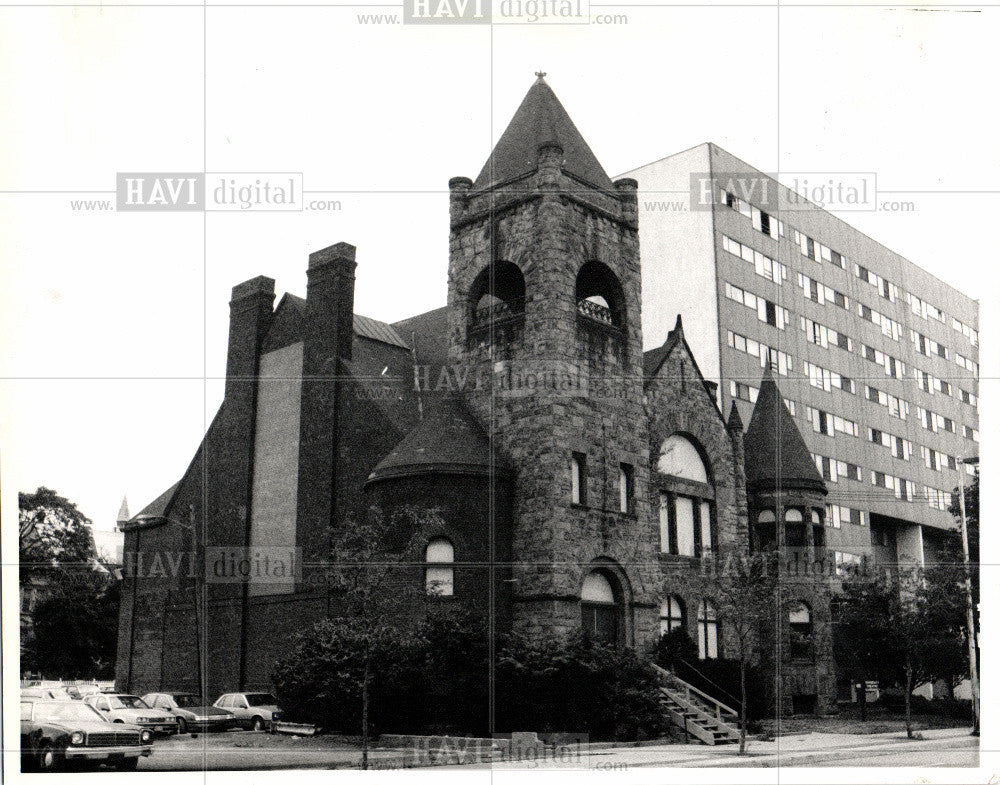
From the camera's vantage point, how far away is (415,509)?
2853 centimetres

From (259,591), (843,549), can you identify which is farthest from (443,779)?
(843,549)

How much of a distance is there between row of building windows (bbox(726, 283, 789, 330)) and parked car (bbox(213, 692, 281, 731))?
27.9m

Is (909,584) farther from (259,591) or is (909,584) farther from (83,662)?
(83,662)

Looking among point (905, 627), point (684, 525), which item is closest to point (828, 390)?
point (905, 627)

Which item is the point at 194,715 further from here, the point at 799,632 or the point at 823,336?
the point at 823,336

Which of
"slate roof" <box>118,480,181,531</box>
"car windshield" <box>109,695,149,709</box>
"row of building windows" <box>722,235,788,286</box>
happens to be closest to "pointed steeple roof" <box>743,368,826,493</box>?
"row of building windows" <box>722,235,788,286</box>

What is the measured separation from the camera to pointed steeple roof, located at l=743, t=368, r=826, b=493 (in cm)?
4041

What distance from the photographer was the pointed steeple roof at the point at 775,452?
4041 cm

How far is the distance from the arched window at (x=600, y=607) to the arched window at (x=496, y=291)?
26.7ft

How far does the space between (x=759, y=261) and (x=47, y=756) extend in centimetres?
4005

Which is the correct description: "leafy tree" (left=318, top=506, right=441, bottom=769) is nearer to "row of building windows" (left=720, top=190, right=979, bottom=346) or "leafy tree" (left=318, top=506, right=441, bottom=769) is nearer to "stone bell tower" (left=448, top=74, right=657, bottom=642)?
"stone bell tower" (left=448, top=74, right=657, bottom=642)

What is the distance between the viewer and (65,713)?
71.5 ft

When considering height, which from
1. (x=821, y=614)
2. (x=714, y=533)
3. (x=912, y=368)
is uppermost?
(x=912, y=368)

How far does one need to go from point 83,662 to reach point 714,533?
82.8 feet
